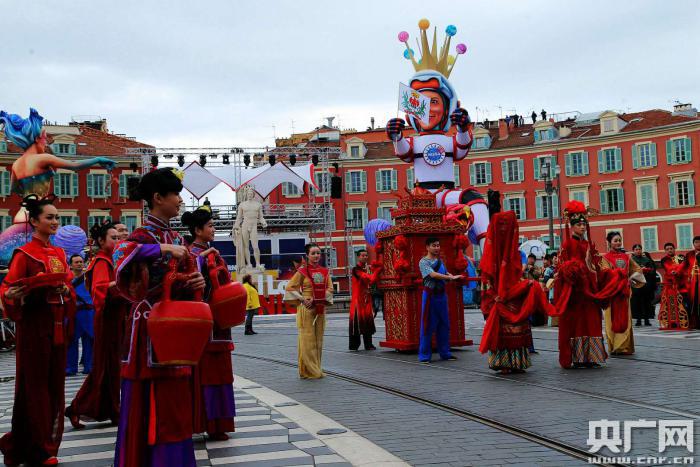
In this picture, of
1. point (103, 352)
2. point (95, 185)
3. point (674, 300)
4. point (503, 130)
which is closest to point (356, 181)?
point (503, 130)

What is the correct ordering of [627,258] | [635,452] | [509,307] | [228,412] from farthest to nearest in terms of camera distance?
1. [627,258]
2. [509,307]
3. [228,412]
4. [635,452]

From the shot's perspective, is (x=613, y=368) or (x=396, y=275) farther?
(x=396, y=275)

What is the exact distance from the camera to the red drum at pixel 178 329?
449 cm

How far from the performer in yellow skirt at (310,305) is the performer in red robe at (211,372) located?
3646 mm

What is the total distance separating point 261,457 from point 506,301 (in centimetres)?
509

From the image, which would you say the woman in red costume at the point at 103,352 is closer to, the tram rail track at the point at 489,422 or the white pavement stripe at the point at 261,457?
the white pavement stripe at the point at 261,457

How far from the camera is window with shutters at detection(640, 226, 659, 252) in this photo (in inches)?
2179

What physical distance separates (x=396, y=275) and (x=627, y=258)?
3844mm

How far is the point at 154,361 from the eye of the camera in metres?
4.68

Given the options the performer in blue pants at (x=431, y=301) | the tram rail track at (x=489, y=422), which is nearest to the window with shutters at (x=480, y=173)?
the performer in blue pants at (x=431, y=301)

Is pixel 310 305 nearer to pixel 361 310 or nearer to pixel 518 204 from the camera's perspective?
pixel 361 310

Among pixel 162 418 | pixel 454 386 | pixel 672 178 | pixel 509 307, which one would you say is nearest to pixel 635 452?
pixel 162 418

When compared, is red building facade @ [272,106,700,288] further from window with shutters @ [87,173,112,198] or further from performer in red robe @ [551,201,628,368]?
performer in red robe @ [551,201,628,368]

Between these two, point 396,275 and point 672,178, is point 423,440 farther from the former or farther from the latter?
point 672,178
